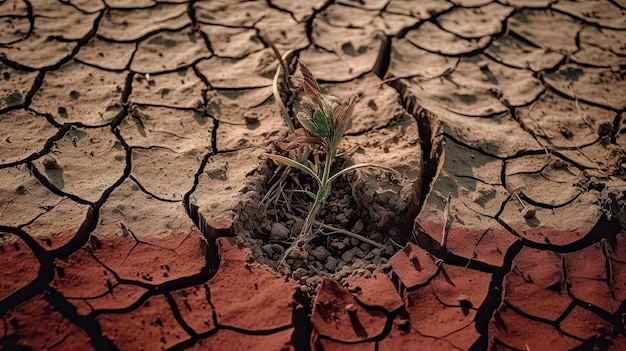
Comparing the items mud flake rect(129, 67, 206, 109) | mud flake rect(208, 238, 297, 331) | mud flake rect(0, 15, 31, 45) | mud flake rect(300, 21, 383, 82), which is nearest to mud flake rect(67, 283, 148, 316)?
mud flake rect(208, 238, 297, 331)

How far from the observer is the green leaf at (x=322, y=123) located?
197 cm

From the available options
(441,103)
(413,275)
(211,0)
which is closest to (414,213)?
(413,275)

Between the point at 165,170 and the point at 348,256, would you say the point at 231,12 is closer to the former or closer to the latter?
the point at 165,170

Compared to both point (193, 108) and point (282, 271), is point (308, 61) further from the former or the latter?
point (282, 271)

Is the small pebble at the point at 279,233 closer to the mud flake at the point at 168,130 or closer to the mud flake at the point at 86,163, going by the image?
the mud flake at the point at 168,130

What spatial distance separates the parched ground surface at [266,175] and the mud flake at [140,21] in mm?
12

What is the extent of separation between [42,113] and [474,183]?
6.34ft

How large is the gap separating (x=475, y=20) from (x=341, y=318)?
2187 mm

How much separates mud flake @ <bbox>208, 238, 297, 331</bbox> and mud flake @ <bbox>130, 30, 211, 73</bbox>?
3.91ft

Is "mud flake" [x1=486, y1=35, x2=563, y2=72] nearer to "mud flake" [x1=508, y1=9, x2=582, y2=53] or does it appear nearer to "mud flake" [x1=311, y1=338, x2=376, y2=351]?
"mud flake" [x1=508, y1=9, x2=582, y2=53]

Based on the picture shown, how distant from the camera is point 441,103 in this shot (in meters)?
2.57

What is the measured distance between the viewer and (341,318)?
1.79m

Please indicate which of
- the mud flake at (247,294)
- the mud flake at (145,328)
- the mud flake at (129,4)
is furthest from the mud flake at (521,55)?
the mud flake at (145,328)

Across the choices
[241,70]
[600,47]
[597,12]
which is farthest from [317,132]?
[597,12]
